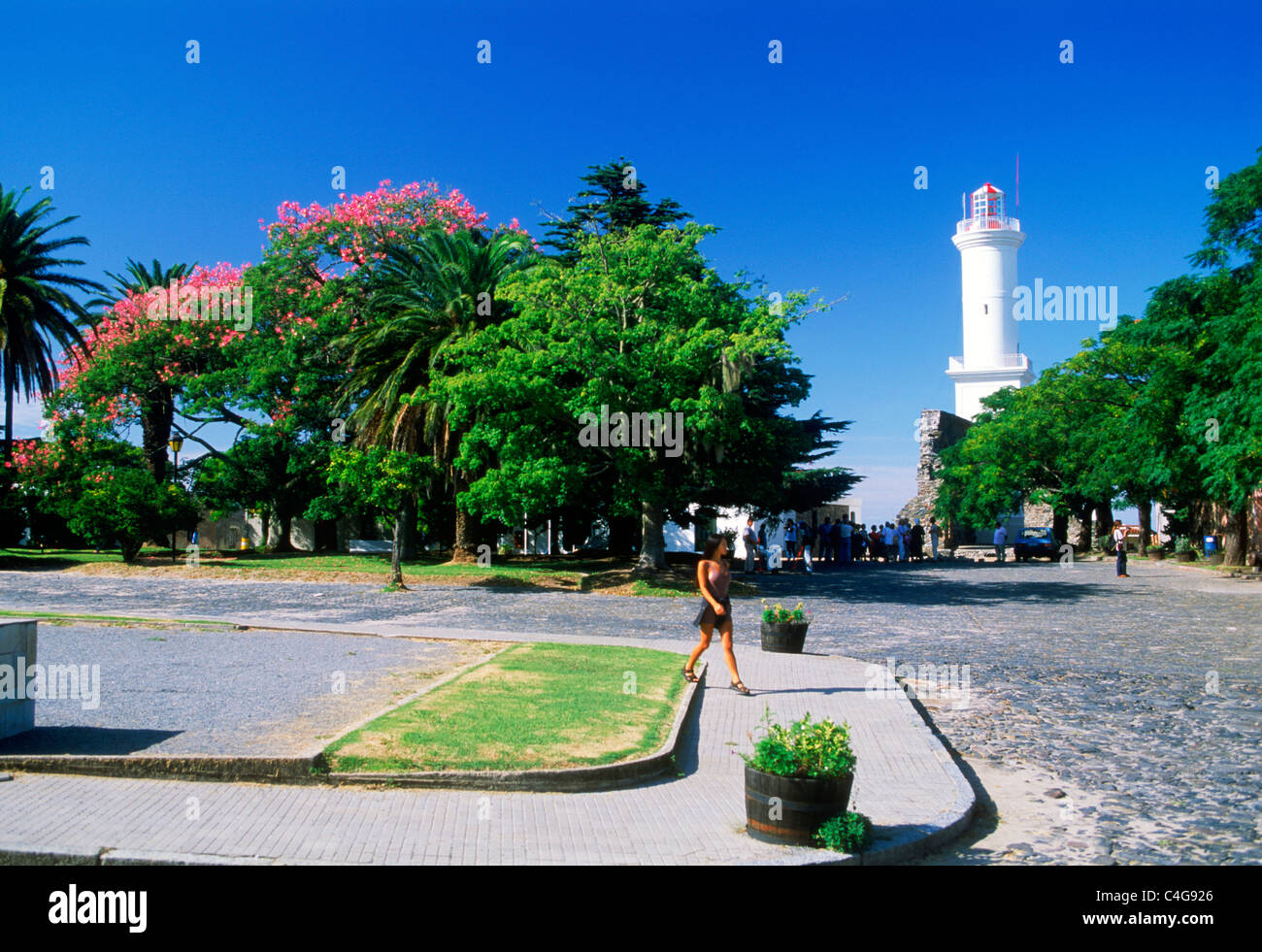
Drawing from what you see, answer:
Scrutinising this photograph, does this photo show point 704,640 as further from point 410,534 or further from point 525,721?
point 410,534

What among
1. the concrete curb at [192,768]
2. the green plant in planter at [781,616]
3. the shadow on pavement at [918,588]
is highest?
the green plant in planter at [781,616]

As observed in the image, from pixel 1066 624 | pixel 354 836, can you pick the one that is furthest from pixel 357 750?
pixel 1066 624

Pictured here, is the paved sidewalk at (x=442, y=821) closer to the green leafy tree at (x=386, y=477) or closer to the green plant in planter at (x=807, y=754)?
the green plant in planter at (x=807, y=754)

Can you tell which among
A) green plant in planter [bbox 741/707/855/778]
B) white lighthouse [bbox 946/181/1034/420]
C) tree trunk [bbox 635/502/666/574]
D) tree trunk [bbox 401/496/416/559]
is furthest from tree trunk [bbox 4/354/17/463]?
white lighthouse [bbox 946/181/1034/420]

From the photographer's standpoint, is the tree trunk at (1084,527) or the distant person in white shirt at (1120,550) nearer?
the distant person in white shirt at (1120,550)

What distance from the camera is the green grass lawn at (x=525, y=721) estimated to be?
676cm

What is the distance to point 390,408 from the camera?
84.1 feet

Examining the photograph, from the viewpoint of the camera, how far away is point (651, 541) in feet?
80.4

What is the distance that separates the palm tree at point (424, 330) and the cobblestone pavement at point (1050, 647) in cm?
532

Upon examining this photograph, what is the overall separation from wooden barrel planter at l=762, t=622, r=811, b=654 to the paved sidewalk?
18.2ft

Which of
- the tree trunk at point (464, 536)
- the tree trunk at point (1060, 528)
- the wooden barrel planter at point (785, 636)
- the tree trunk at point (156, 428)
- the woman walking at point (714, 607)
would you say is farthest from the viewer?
the tree trunk at point (1060, 528)

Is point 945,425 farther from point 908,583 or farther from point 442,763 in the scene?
point 442,763

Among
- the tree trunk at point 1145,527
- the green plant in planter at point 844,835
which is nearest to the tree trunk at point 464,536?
the green plant in planter at point 844,835

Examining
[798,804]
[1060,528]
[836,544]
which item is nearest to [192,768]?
[798,804]
